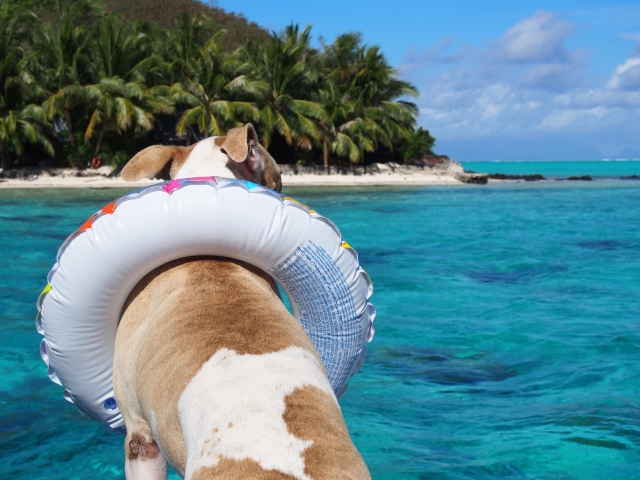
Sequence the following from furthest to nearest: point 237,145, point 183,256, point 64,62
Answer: point 64,62, point 237,145, point 183,256

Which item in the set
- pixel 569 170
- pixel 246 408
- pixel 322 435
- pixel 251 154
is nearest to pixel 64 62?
pixel 251 154

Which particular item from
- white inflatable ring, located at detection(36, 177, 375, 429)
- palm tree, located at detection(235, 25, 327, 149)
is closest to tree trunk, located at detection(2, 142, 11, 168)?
palm tree, located at detection(235, 25, 327, 149)

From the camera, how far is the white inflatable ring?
8.94 ft

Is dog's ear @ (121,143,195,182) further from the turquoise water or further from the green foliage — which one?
the turquoise water

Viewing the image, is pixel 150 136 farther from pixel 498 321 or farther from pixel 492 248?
pixel 498 321

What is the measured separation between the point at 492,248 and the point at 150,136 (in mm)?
26991

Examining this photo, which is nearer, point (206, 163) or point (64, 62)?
point (206, 163)

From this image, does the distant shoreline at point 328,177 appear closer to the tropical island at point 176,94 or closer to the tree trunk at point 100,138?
the tropical island at point 176,94

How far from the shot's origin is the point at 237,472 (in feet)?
5.76

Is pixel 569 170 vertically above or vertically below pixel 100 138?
below

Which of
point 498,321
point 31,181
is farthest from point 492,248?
point 31,181

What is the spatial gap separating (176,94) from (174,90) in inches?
24.3

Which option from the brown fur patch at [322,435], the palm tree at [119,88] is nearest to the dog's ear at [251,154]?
the brown fur patch at [322,435]

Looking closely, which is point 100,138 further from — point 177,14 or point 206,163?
point 206,163
